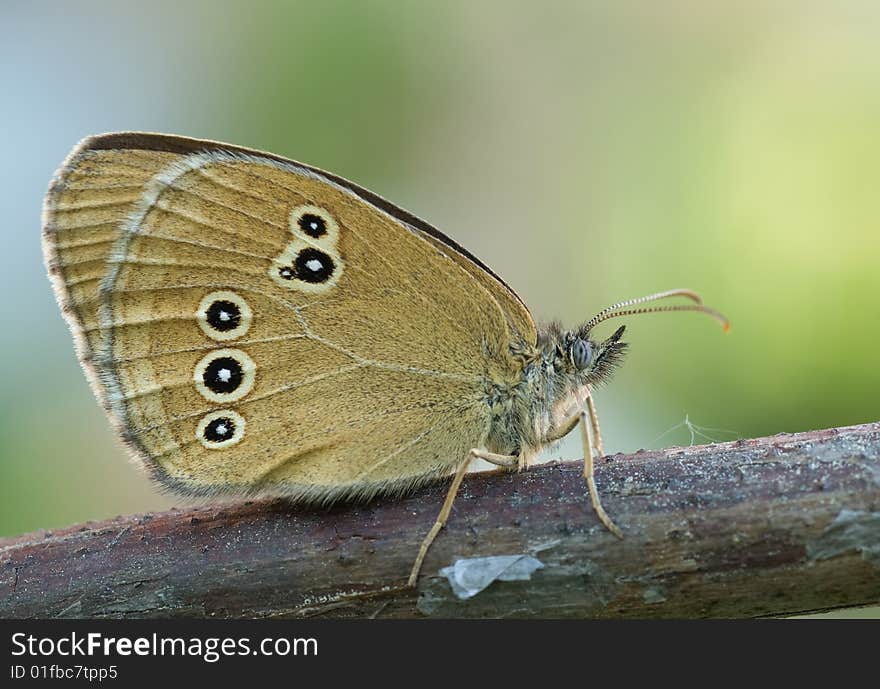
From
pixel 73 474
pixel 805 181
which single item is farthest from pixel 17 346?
pixel 805 181

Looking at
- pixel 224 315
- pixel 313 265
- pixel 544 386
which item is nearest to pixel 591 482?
pixel 544 386

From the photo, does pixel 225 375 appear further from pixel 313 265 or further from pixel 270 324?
pixel 313 265

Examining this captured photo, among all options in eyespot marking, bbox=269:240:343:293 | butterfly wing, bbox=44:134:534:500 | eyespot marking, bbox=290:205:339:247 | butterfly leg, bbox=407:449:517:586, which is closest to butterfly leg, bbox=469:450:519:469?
butterfly leg, bbox=407:449:517:586

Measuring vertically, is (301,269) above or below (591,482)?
above

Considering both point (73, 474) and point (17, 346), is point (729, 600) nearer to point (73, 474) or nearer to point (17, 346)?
point (73, 474)

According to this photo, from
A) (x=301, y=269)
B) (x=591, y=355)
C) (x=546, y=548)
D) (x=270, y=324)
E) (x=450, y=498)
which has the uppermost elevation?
(x=301, y=269)

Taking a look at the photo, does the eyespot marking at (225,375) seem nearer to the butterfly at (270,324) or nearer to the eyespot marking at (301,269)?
the butterfly at (270,324)

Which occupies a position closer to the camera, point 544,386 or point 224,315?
point 224,315
